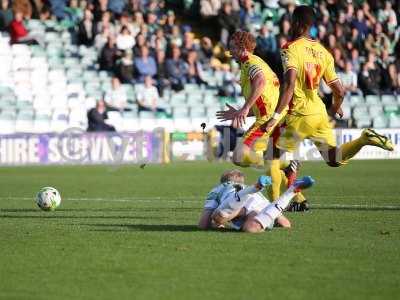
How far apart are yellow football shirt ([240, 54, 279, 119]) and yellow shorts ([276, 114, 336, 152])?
455 mm

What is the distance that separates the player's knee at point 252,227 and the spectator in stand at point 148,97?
697 inches

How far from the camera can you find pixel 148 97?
93.8 ft

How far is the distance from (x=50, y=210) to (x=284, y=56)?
12.6ft

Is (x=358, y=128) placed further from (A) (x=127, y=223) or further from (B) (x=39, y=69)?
(A) (x=127, y=223)

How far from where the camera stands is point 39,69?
1114 inches

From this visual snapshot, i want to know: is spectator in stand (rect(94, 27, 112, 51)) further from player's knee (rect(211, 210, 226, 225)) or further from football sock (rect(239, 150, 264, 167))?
player's knee (rect(211, 210, 226, 225))

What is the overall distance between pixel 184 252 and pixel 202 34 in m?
23.6

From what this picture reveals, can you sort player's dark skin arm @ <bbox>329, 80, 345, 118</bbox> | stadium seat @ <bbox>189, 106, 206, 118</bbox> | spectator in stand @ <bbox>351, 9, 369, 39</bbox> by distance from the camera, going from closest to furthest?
player's dark skin arm @ <bbox>329, 80, 345, 118</bbox>
stadium seat @ <bbox>189, 106, 206, 118</bbox>
spectator in stand @ <bbox>351, 9, 369, 39</bbox>

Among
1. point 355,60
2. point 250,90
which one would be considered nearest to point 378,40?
point 355,60

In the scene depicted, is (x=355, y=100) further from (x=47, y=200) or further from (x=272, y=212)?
(x=272, y=212)

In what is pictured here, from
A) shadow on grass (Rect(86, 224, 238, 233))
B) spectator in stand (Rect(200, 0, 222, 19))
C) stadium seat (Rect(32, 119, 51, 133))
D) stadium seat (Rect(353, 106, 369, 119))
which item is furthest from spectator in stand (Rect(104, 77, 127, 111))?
shadow on grass (Rect(86, 224, 238, 233))

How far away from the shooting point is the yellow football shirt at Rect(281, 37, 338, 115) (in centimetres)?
Answer: 1257

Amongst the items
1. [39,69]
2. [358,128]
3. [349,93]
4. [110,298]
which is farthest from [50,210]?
[349,93]

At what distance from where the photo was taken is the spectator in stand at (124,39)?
95.4 ft
